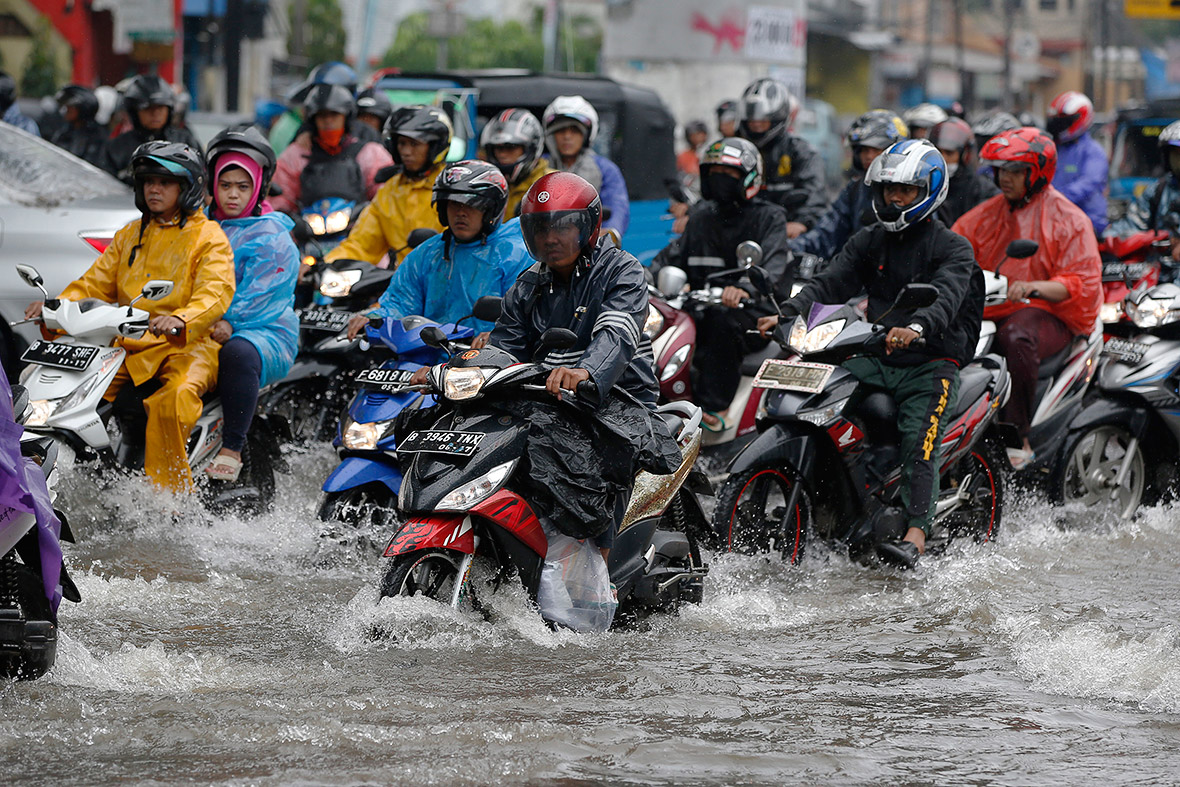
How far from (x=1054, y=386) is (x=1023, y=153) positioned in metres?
1.23

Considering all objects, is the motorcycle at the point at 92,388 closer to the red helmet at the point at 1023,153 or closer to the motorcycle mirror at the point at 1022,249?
the motorcycle mirror at the point at 1022,249

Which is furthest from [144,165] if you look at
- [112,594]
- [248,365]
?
[112,594]

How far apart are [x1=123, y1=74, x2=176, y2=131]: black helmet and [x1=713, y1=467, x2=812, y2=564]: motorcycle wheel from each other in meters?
5.98

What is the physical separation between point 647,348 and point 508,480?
943mm

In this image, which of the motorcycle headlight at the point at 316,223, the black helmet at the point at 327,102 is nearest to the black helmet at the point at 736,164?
the motorcycle headlight at the point at 316,223

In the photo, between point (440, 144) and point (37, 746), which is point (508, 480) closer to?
point (37, 746)

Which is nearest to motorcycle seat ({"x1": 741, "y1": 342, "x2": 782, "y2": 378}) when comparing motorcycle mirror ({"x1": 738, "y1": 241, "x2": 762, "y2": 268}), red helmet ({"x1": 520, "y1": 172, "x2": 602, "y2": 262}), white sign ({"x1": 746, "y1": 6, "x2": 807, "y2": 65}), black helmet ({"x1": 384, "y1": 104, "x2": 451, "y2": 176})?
motorcycle mirror ({"x1": 738, "y1": 241, "x2": 762, "y2": 268})

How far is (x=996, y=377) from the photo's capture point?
7.32 metres

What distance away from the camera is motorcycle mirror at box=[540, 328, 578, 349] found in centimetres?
489

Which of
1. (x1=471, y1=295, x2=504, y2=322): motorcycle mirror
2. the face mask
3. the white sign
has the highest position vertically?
the white sign

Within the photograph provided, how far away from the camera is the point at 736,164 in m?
8.32

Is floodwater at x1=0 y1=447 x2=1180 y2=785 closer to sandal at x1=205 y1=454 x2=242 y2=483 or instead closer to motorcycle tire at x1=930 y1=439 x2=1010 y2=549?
sandal at x1=205 y1=454 x2=242 y2=483

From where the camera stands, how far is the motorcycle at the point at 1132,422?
8.14 meters

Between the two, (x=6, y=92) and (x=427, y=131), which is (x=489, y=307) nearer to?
(x=427, y=131)
